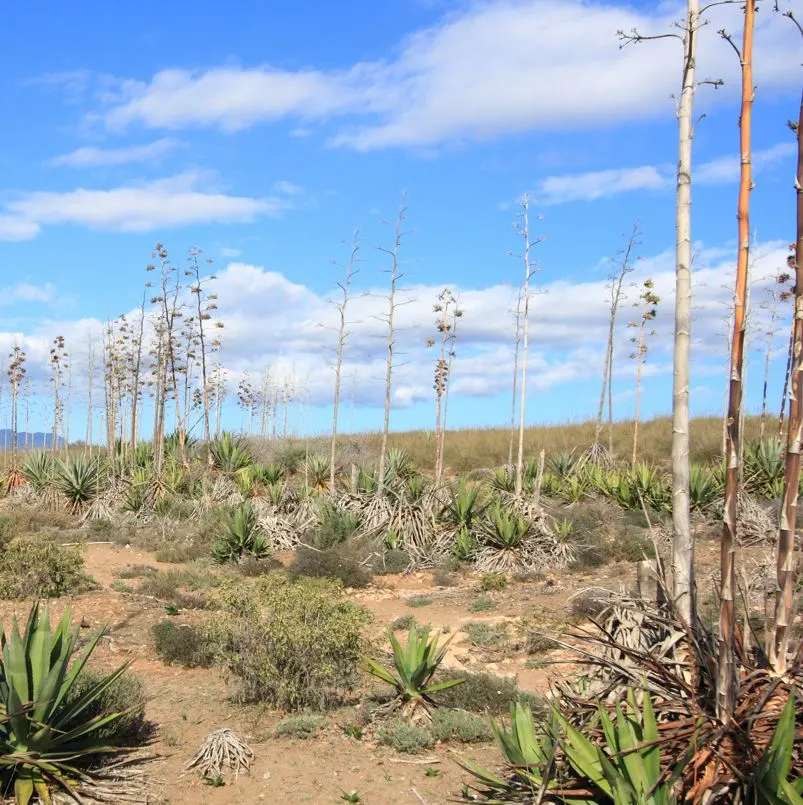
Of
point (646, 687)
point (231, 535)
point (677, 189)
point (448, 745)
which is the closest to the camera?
point (646, 687)

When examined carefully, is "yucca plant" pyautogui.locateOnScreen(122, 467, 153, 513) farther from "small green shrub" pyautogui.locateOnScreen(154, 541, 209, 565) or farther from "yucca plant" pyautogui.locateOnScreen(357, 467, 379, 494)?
"yucca plant" pyautogui.locateOnScreen(357, 467, 379, 494)

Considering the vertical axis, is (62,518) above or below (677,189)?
below

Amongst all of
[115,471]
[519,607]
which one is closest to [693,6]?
[519,607]

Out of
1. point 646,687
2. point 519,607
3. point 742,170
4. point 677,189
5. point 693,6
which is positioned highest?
point 693,6

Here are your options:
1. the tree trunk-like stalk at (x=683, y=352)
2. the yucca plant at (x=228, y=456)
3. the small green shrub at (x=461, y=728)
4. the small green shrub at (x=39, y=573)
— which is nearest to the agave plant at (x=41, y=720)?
the small green shrub at (x=461, y=728)

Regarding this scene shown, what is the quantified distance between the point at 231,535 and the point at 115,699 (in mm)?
9050

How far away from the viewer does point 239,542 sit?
15.5 metres

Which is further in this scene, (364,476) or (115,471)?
(115,471)

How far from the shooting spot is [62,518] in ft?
63.2

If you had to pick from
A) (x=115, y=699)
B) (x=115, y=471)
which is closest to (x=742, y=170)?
(x=115, y=699)

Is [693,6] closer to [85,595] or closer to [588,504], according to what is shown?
[85,595]

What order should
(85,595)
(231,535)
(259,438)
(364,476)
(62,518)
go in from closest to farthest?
1. (85,595)
2. (231,535)
3. (364,476)
4. (62,518)
5. (259,438)

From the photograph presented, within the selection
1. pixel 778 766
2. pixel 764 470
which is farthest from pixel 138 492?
pixel 778 766

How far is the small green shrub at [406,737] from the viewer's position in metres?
6.12
